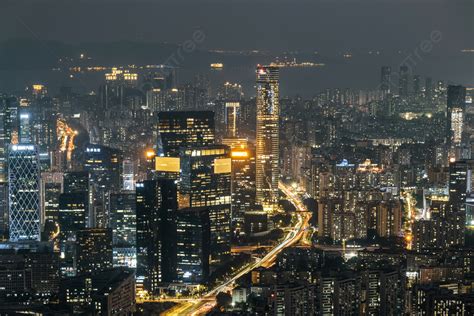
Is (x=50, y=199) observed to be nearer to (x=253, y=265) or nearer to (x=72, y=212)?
(x=72, y=212)

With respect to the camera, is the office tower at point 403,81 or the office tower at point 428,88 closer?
the office tower at point 403,81

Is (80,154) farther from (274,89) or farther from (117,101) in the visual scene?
(274,89)

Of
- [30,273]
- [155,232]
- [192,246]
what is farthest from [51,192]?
[30,273]

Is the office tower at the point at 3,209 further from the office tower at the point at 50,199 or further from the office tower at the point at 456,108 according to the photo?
the office tower at the point at 456,108

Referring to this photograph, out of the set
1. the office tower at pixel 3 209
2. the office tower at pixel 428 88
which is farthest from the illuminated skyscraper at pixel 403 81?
the office tower at pixel 3 209

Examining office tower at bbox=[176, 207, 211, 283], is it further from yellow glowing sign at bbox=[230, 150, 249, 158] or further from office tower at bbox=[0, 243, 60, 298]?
yellow glowing sign at bbox=[230, 150, 249, 158]
